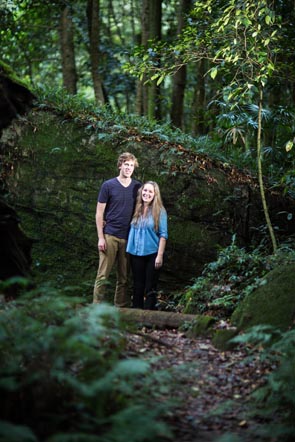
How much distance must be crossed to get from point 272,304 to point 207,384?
1.79 m

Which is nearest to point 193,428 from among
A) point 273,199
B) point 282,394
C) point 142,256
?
point 282,394

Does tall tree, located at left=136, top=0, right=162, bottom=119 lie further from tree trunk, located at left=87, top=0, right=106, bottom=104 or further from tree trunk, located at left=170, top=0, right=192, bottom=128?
tree trunk, located at left=87, top=0, right=106, bottom=104

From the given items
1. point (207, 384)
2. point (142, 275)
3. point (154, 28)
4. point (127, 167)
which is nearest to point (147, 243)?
point (142, 275)

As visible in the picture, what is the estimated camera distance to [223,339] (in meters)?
6.29

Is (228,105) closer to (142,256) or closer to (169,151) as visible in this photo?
(169,151)

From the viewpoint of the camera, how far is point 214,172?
10.6 m

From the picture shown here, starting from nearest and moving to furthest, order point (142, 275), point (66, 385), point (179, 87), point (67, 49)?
1. point (66, 385)
2. point (142, 275)
3. point (179, 87)
4. point (67, 49)

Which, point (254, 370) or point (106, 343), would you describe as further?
point (254, 370)

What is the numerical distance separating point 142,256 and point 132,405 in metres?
4.14

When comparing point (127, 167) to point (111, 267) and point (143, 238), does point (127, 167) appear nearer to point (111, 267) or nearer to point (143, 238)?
point (143, 238)

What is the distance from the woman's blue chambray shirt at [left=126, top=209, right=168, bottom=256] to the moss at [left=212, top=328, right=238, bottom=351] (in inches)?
85.0

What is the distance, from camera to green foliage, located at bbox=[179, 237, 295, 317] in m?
7.97

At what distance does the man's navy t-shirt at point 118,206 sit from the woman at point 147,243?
0.12 metres

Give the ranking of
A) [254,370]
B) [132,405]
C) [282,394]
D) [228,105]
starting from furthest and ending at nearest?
[228,105]
[254,370]
[282,394]
[132,405]
